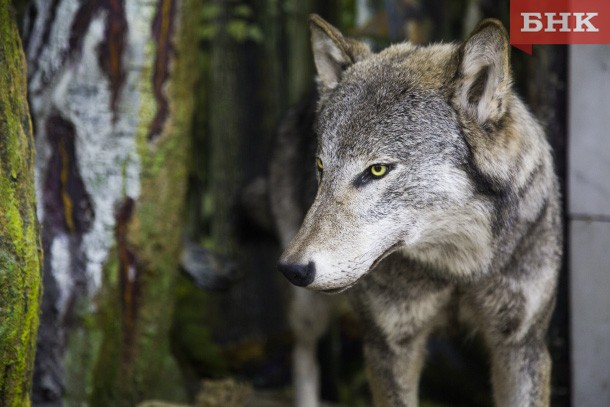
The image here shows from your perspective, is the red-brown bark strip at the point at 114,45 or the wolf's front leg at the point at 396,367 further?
the red-brown bark strip at the point at 114,45

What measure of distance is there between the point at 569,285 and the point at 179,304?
2.84 meters

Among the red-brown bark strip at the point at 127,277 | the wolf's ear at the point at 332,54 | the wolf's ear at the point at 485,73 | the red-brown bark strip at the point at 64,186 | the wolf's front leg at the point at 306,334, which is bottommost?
the wolf's front leg at the point at 306,334

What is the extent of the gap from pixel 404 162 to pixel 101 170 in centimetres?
177

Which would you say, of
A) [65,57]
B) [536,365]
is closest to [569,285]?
[536,365]

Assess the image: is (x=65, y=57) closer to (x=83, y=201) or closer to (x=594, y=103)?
(x=83, y=201)

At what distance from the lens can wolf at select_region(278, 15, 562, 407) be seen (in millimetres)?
3010

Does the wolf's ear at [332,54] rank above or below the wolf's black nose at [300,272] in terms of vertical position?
above

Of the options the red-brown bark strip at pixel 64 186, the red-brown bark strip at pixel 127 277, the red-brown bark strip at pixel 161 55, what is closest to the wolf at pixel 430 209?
the red-brown bark strip at pixel 161 55

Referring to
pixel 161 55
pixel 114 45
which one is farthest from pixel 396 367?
pixel 114 45

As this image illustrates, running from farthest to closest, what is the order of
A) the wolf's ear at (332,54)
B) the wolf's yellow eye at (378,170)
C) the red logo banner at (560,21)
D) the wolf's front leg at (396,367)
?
the wolf's front leg at (396,367) < the wolf's ear at (332,54) < the red logo banner at (560,21) < the wolf's yellow eye at (378,170)

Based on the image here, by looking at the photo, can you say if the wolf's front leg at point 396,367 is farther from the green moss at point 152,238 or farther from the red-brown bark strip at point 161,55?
the red-brown bark strip at point 161,55

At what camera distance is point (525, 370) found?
3.66m

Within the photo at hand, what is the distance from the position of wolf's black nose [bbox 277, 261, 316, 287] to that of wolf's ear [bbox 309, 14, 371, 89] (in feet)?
3.42

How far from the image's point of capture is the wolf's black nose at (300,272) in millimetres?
2838
